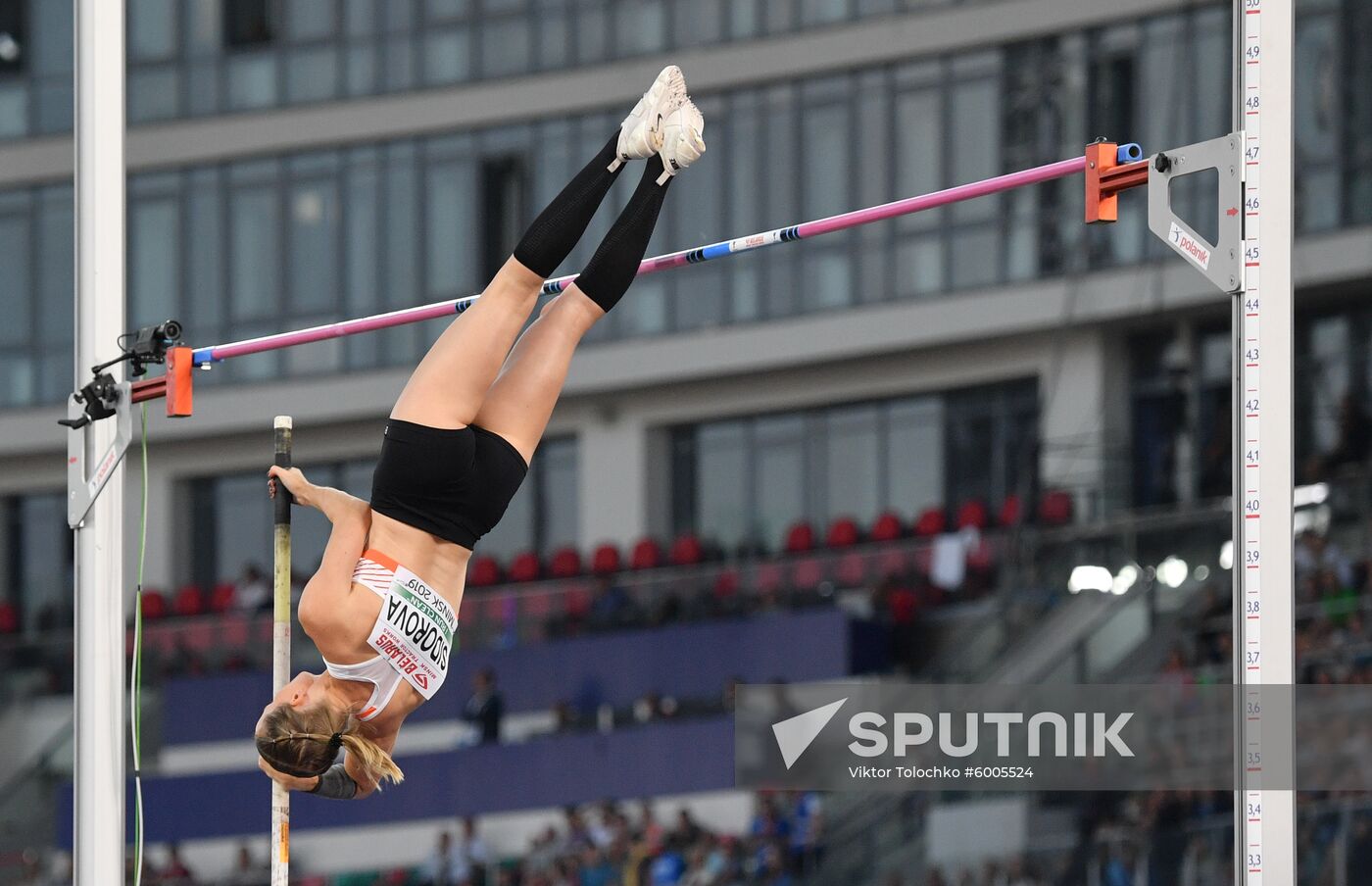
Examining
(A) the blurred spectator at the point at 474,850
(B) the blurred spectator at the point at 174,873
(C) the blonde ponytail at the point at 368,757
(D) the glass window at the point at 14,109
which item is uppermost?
(D) the glass window at the point at 14,109

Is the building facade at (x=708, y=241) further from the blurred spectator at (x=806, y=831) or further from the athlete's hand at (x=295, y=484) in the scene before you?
the athlete's hand at (x=295, y=484)

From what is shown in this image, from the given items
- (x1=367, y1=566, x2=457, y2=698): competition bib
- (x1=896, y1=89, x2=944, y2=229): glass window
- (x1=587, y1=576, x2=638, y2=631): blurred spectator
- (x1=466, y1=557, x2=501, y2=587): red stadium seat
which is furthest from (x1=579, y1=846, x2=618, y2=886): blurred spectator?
(x1=367, y1=566, x2=457, y2=698): competition bib

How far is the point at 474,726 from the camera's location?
18.1m

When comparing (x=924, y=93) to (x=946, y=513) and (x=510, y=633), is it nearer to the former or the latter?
(x=946, y=513)

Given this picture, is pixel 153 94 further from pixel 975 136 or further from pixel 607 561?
pixel 975 136

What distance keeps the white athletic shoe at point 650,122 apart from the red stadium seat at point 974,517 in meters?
12.8

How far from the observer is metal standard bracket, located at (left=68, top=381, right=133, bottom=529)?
7066 mm

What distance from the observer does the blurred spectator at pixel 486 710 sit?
58.9 ft

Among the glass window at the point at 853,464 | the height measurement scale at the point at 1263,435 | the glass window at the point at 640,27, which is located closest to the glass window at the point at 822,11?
the glass window at the point at 640,27

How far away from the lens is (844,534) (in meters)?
19.7

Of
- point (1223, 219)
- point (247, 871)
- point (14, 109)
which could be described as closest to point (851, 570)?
point (247, 871)

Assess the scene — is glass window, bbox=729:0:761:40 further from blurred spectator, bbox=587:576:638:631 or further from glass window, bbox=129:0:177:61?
glass window, bbox=129:0:177:61

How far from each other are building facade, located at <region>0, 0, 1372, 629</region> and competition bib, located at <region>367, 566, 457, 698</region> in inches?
491

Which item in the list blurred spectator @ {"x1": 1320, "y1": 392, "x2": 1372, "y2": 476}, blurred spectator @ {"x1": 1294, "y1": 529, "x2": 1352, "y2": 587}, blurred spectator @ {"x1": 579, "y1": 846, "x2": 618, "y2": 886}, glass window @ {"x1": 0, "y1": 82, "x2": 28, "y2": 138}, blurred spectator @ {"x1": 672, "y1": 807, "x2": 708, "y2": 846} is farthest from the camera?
glass window @ {"x1": 0, "y1": 82, "x2": 28, "y2": 138}
